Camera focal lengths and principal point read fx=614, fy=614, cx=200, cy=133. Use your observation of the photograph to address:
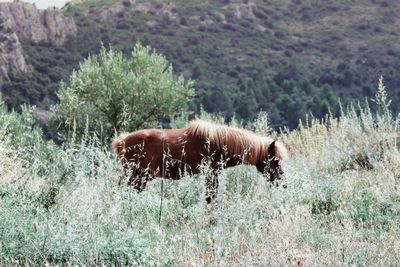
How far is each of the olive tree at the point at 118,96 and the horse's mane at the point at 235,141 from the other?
16.5 meters

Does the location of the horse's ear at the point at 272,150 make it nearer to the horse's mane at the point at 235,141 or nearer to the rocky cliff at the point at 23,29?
the horse's mane at the point at 235,141

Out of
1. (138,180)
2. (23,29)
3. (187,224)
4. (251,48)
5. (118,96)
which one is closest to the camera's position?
(187,224)

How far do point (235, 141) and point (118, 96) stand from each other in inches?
720

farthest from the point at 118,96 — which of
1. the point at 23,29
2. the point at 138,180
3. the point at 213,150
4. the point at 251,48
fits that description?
the point at 23,29

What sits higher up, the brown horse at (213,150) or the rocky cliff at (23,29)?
the brown horse at (213,150)

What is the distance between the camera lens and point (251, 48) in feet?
338

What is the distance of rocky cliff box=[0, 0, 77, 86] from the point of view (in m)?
85.8

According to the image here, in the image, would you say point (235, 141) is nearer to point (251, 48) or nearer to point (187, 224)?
point (187, 224)

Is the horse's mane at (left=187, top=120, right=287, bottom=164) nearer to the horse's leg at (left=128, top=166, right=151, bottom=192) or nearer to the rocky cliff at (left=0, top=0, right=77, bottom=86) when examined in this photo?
the horse's leg at (left=128, top=166, right=151, bottom=192)

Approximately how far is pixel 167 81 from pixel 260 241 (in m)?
22.7

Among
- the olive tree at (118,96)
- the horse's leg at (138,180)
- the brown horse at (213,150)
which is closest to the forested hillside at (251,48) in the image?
the olive tree at (118,96)

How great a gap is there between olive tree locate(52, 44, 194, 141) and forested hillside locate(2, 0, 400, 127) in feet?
138

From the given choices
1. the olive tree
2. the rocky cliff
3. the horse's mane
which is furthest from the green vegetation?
the rocky cliff

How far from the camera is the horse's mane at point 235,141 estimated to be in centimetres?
852
